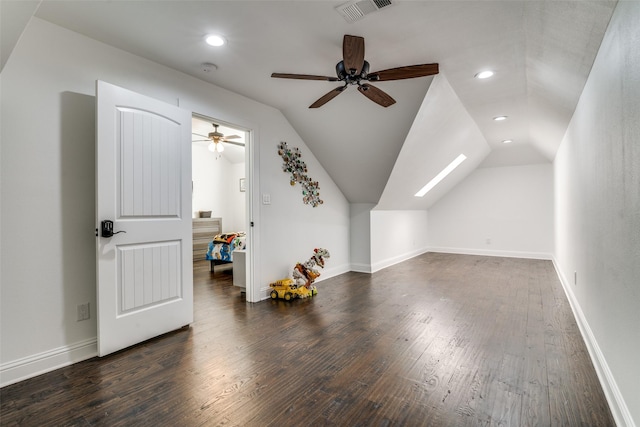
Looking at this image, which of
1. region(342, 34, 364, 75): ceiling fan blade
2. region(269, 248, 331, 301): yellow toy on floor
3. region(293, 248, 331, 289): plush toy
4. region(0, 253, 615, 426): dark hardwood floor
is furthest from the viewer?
region(293, 248, 331, 289): plush toy

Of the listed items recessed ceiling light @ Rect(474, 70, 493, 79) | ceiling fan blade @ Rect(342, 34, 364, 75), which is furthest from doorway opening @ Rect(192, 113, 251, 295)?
recessed ceiling light @ Rect(474, 70, 493, 79)

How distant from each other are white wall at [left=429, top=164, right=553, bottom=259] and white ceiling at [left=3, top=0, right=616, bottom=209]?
2.39 metres

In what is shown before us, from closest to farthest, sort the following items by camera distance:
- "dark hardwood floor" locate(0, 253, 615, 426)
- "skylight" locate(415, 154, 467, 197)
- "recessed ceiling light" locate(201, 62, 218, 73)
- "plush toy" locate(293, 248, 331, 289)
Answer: "dark hardwood floor" locate(0, 253, 615, 426)
"recessed ceiling light" locate(201, 62, 218, 73)
"plush toy" locate(293, 248, 331, 289)
"skylight" locate(415, 154, 467, 197)

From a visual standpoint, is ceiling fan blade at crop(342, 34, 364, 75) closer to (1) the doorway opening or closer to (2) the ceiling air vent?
(2) the ceiling air vent

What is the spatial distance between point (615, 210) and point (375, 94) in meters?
1.82

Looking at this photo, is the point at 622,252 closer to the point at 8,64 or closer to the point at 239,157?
the point at 8,64

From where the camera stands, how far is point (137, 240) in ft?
8.04

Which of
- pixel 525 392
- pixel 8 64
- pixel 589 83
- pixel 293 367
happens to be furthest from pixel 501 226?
pixel 8 64

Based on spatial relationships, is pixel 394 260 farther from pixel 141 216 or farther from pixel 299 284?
pixel 141 216

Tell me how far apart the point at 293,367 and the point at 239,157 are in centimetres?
670

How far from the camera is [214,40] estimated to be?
2.31 metres

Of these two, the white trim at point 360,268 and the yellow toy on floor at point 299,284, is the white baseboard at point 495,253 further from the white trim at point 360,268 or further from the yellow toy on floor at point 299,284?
the yellow toy on floor at point 299,284

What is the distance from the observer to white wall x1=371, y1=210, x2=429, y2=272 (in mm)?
5344

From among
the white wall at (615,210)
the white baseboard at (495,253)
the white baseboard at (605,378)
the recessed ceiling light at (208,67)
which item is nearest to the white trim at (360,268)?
the white baseboard at (605,378)
